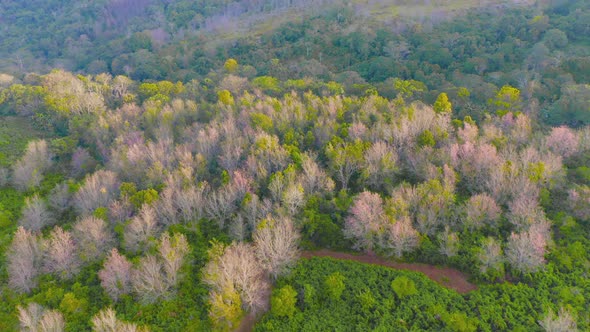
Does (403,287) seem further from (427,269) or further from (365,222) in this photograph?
(365,222)

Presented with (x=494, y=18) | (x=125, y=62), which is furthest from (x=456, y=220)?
(x=125, y=62)

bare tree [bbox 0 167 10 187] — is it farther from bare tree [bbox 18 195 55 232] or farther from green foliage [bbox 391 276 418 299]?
green foliage [bbox 391 276 418 299]

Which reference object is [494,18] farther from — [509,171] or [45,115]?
[45,115]

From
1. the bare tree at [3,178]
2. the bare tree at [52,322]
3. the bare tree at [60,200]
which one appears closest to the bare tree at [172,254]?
the bare tree at [52,322]

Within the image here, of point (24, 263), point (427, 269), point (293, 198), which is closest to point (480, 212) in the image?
point (427, 269)

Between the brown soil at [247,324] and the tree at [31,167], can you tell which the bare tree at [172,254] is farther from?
the tree at [31,167]

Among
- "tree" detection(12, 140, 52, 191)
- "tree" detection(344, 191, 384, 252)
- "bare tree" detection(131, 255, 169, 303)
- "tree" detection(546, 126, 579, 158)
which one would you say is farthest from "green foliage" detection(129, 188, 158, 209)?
"tree" detection(546, 126, 579, 158)
